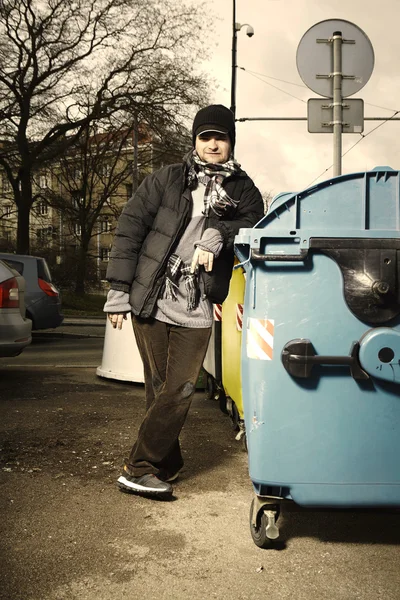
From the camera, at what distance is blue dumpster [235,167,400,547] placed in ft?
9.84

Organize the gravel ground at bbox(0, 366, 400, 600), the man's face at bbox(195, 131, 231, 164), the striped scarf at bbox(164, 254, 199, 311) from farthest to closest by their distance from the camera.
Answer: the man's face at bbox(195, 131, 231, 164)
the striped scarf at bbox(164, 254, 199, 311)
the gravel ground at bbox(0, 366, 400, 600)

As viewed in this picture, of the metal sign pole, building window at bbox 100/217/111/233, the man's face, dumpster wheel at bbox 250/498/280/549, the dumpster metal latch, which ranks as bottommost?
dumpster wheel at bbox 250/498/280/549

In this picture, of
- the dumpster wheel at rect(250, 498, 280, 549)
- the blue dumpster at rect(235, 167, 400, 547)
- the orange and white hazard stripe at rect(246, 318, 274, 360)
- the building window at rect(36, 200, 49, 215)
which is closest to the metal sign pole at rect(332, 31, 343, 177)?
the blue dumpster at rect(235, 167, 400, 547)

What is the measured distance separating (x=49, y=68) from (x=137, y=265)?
2091 centimetres

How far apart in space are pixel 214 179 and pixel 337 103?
3.57 m

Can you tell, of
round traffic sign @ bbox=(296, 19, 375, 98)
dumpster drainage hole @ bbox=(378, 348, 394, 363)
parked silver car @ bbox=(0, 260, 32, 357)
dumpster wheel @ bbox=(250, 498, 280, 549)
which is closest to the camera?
dumpster drainage hole @ bbox=(378, 348, 394, 363)

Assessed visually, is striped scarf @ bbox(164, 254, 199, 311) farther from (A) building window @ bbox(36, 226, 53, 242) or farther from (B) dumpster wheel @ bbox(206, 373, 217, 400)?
(A) building window @ bbox(36, 226, 53, 242)

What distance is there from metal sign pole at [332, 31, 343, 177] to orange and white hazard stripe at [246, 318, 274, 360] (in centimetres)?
406

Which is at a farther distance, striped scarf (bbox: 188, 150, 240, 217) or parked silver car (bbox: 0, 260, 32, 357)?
parked silver car (bbox: 0, 260, 32, 357)

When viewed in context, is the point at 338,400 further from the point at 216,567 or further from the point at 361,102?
the point at 361,102

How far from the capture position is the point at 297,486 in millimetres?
3041

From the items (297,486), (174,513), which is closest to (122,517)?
(174,513)

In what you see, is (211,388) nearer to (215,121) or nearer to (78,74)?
(215,121)

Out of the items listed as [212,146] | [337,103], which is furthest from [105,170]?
[212,146]
